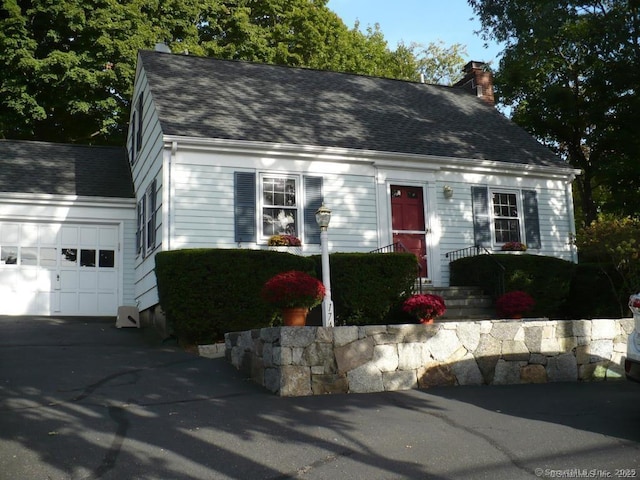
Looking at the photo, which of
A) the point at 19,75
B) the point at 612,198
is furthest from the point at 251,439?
the point at 19,75

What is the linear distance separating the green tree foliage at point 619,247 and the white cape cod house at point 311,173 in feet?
5.04

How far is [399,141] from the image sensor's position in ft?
49.5

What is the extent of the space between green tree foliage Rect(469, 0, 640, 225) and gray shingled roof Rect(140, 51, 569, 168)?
187 inches

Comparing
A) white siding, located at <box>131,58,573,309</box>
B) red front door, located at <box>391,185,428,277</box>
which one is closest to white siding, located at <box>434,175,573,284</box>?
white siding, located at <box>131,58,573,309</box>

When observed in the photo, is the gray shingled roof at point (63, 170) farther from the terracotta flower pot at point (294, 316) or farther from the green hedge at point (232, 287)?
the terracotta flower pot at point (294, 316)

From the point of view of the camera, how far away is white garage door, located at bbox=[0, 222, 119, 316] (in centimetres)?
1519

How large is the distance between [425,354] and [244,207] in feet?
18.8


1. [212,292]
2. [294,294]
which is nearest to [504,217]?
[212,292]

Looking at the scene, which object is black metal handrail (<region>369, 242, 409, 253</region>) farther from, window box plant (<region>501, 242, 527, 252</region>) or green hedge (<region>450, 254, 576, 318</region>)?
window box plant (<region>501, 242, 527, 252</region>)

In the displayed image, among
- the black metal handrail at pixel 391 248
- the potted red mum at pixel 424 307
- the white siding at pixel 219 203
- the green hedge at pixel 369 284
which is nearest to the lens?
the potted red mum at pixel 424 307

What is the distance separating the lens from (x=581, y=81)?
2359 cm

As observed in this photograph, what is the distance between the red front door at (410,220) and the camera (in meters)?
14.4

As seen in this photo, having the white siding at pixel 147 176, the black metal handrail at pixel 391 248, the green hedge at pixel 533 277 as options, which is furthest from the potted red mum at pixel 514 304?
the white siding at pixel 147 176

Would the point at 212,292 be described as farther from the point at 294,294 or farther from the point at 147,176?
the point at 147,176
